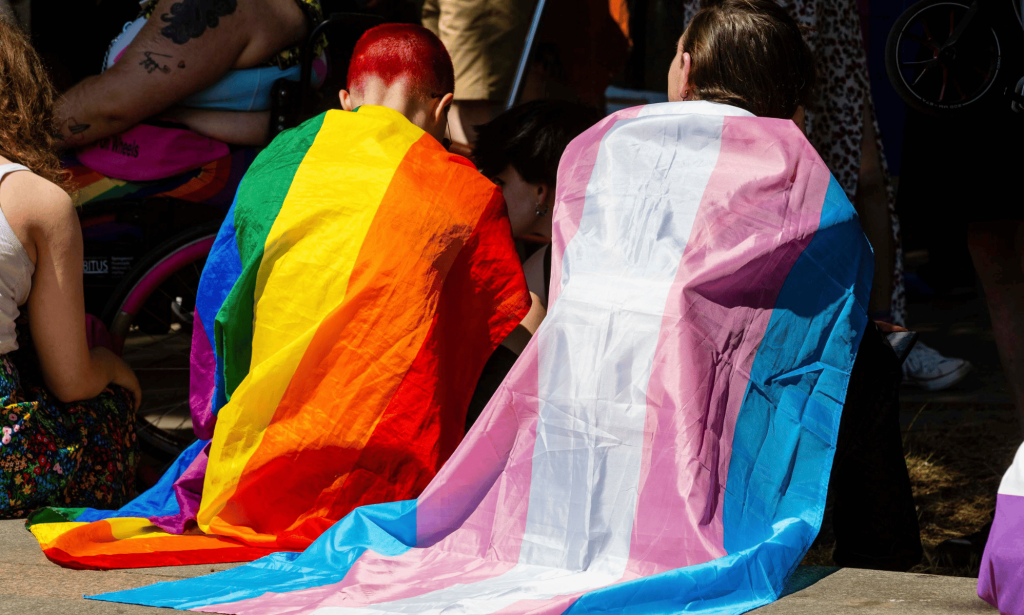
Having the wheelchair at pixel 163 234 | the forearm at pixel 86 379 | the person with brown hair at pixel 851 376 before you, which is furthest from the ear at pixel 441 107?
the forearm at pixel 86 379

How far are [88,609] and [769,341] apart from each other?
4.10 feet

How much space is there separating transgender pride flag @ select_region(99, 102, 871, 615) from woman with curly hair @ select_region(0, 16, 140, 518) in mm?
617

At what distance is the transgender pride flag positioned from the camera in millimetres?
1806

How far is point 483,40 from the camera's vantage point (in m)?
4.34

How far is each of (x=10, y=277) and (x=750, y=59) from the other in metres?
1.58

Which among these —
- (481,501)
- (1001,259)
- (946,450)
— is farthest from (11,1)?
(946,450)

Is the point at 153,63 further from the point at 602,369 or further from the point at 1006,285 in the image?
the point at 1006,285

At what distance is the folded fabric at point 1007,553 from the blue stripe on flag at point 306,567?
97 cm

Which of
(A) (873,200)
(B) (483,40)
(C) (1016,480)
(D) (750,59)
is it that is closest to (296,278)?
(D) (750,59)

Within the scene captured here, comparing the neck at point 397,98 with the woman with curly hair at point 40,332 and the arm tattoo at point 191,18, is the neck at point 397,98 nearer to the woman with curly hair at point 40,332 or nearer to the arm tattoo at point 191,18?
the woman with curly hair at point 40,332

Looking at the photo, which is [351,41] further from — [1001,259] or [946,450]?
[946,450]

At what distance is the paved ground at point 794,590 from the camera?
1.76 m

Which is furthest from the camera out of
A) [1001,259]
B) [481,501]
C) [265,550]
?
[1001,259]

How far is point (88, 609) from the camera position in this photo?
186 centimetres
